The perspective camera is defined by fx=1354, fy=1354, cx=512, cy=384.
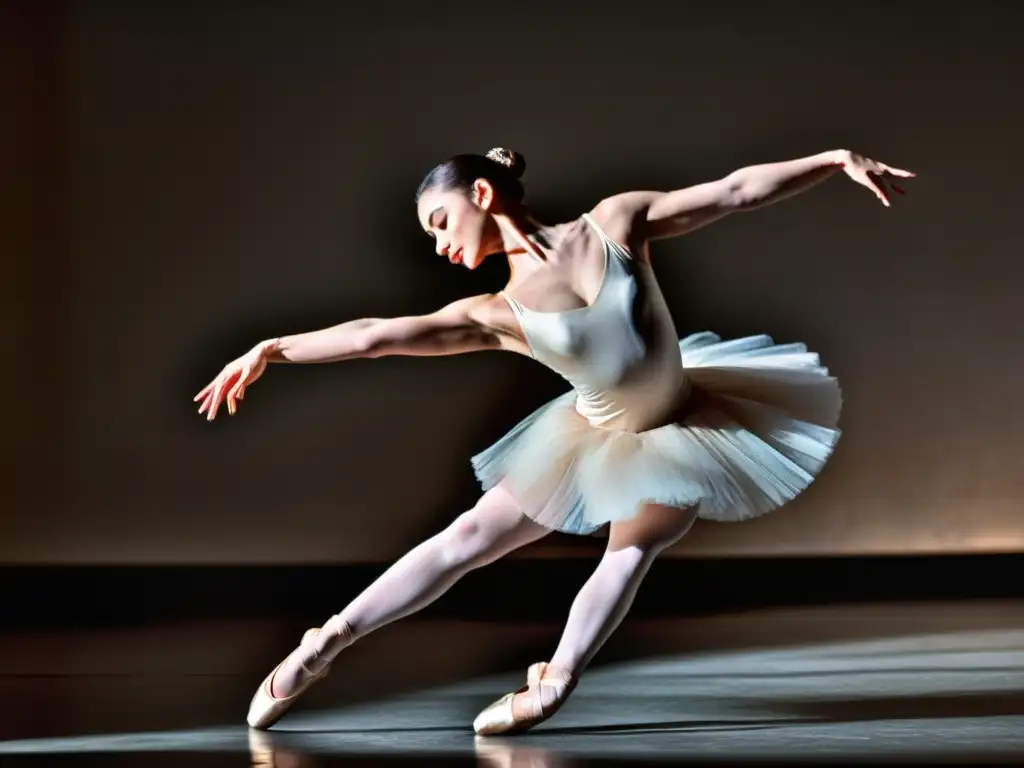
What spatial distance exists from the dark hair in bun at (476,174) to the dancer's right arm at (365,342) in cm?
17

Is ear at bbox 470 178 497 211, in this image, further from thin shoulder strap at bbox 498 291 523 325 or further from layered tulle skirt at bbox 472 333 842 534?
layered tulle skirt at bbox 472 333 842 534

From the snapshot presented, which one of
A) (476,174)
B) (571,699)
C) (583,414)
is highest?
(476,174)

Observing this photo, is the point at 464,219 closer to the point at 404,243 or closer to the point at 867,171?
the point at 867,171

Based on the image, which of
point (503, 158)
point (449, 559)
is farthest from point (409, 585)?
point (503, 158)

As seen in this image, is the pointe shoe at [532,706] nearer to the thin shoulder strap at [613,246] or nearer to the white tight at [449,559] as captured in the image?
the white tight at [449,559]

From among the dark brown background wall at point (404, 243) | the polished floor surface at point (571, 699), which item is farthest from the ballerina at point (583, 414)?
the dark brown background wall at point (404, 243)

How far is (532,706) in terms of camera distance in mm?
1772

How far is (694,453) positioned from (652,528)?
0.12 meters

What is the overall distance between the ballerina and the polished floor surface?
0.15 m

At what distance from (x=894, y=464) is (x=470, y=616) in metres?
1.44

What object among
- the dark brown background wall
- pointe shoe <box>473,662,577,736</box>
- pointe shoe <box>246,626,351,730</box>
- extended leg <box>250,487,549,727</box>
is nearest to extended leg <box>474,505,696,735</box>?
pointe shoe <box>473,662,577,736</box>

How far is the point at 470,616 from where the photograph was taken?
3.31 metres

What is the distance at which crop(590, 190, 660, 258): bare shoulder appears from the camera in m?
1.90

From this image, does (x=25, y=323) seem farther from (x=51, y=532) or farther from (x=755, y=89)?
(x=755, y=89)
